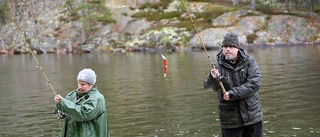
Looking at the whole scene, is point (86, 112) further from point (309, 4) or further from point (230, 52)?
point (309, 4)

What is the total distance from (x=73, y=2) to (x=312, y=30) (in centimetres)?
4444

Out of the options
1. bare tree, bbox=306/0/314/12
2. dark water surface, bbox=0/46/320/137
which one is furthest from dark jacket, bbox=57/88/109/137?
bare tree, bbox=306/0/314/12

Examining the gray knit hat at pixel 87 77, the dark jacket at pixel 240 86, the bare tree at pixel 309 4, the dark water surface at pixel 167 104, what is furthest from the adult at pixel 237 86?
the bare tree at pixel 309 4

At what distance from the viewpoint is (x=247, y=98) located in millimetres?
7758

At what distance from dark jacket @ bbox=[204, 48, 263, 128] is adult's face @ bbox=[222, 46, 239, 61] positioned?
0.35 ft

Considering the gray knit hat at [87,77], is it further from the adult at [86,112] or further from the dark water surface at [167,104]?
the dark water surface at [167,104]

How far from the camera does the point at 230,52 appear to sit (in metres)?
7.73

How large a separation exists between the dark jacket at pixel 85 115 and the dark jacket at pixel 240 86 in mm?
2175

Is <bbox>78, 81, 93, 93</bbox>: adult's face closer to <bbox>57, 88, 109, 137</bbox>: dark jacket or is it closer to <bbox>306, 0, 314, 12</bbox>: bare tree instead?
<bbox>57, 88, 109, 137</bbox>: dark jacket

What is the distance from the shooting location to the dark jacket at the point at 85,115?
6.35m

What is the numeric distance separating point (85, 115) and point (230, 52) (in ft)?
9.13

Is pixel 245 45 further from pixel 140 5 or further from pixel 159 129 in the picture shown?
pixel 159 129

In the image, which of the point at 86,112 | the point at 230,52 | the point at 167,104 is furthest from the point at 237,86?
the point at 167,104

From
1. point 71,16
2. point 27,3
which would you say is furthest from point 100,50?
point 27,3
